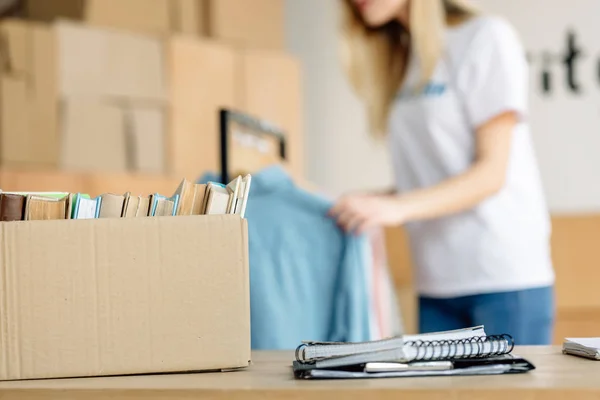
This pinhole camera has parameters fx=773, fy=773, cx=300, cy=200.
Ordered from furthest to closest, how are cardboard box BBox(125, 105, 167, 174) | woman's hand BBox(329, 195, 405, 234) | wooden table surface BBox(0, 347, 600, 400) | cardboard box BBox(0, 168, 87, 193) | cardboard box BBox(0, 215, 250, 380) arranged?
1. cardboard box BBox(125, 105, 167, 174)
2. cardboard box BBox(0, 168, 87, 193)
3. woman's hand BBox(329, 195, 405, 234)
4. cardboard box BBox(0, 215, 250, 380)
5. wooden table surface BBox(0, 347, 600, 400)

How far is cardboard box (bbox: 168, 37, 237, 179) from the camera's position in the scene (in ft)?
8.29

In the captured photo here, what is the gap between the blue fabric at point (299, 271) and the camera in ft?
4.47

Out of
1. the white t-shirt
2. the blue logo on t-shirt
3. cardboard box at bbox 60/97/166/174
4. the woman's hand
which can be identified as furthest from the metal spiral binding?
cardboard box at bbox 60/97/166/174

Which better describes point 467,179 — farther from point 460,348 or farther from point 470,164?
point 460,348

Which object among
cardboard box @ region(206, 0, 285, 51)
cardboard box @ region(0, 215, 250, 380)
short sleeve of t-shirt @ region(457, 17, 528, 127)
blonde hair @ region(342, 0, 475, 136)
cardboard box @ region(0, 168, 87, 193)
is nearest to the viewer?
cardboard box @ region(0, 215, 250, 380)

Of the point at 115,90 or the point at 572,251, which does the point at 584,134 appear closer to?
the point at 572,251

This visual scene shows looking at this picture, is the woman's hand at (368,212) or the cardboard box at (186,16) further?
the cardboard box at (186,16)

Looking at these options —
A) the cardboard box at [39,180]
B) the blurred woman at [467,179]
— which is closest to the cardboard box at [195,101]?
the cardboard box at [39,180]

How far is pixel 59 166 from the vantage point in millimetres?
2299

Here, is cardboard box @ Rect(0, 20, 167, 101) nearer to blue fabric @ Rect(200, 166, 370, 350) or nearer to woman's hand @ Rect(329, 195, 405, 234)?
blue fabric @ Rect(200, 166, 370, 350)

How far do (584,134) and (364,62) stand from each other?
168 cm

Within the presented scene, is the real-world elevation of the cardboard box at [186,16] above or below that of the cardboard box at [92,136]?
above

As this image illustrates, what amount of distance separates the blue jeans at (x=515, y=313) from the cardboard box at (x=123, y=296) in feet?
2.39

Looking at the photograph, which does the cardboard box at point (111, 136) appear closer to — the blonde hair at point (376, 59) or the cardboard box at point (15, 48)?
the cardboard box at point (15, 48)
